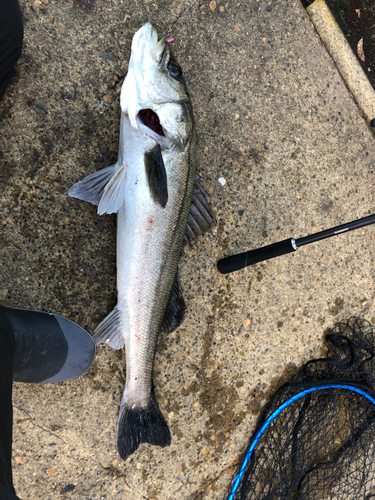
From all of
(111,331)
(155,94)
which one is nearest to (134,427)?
(111,331)

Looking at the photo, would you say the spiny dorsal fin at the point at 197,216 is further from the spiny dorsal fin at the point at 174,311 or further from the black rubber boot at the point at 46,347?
the black rubber boot at the point at 46,347

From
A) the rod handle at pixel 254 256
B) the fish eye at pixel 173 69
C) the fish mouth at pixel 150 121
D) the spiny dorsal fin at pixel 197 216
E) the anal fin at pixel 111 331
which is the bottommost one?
the rod handle at pixel 254 256

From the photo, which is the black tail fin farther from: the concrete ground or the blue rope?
the blue rope

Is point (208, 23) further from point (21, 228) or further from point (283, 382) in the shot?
point (283, 382)

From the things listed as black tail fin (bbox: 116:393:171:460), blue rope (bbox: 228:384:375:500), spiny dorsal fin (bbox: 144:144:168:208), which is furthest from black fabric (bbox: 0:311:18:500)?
blue rope (bbox: 228:384:375:500)

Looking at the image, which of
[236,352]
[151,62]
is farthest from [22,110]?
[236,352]

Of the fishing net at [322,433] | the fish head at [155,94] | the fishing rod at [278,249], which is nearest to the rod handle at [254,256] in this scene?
the fishing rod at [278,249]
